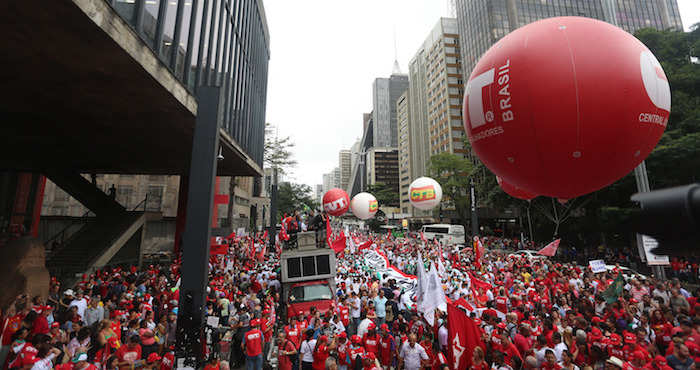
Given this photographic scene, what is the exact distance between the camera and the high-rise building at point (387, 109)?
15688 cm

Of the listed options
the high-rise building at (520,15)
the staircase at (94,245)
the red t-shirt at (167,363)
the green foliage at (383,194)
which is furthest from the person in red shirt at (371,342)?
the green foliage at (383,194)

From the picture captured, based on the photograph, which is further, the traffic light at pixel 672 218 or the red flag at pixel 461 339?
the red flag at pixel 461 339

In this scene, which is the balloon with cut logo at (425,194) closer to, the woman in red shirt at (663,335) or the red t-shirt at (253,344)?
the woman in red shirt at (663,335)

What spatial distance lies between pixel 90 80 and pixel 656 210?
39.1 ft

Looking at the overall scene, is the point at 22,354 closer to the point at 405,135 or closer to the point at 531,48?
the point at 531,48

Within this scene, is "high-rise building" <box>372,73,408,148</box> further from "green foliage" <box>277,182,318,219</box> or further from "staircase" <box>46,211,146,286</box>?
"staircase" <box>46,211,146,286</box>

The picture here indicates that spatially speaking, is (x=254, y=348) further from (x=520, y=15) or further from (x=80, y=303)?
(x=520, y=15)

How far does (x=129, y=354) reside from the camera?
6.28 meters

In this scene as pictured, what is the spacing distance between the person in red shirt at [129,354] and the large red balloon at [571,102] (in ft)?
24.7

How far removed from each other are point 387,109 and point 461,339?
548ft

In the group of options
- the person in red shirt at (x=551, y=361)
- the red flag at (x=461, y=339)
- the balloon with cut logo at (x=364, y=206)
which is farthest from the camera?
the balloon with cut logo at (x=364, y=206)

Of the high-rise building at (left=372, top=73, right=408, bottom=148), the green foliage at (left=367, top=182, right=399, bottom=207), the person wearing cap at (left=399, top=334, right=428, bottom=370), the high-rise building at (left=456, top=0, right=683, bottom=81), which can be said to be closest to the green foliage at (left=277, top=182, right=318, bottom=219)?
the green foliage at (left=367, top=182, right=399, bottom=207)

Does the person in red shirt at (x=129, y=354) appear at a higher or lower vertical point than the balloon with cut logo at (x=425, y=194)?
lower

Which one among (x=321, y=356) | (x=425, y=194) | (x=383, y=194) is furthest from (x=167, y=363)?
(x=383, y=194)
